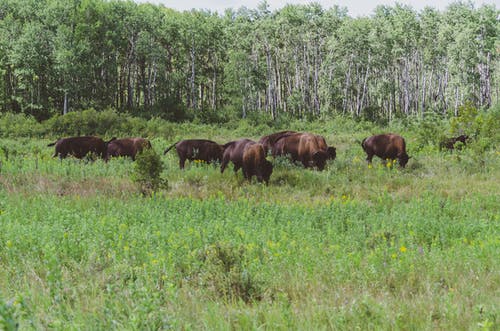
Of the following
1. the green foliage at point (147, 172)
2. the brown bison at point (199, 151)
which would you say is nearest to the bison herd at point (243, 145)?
the brown bison at point (199, 151)

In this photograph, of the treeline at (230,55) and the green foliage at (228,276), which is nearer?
the green foliage at (228,276)

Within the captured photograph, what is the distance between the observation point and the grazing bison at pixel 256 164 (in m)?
12.9

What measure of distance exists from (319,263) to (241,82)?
45714 millimetres

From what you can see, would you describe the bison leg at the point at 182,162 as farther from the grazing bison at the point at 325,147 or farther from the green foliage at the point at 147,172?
the grazing bison at the point at 325,147

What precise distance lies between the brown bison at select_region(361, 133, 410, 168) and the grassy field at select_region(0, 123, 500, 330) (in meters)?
5.10

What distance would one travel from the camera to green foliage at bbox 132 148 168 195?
1086 cm

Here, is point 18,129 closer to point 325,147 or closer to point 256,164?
point 325,147

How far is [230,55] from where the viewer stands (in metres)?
50.0

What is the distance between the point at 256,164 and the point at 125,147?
707 centimetres

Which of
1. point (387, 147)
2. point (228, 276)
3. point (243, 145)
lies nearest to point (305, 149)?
point (387, 147)

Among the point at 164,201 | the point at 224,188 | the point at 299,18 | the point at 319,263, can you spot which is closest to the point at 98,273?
the point at 319,263

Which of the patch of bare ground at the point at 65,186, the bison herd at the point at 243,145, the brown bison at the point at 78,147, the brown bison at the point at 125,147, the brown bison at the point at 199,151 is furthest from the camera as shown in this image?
the brown bison at the point at 125,147

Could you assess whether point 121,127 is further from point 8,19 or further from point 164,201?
point 164,201

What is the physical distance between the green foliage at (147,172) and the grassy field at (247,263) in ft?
1.21
